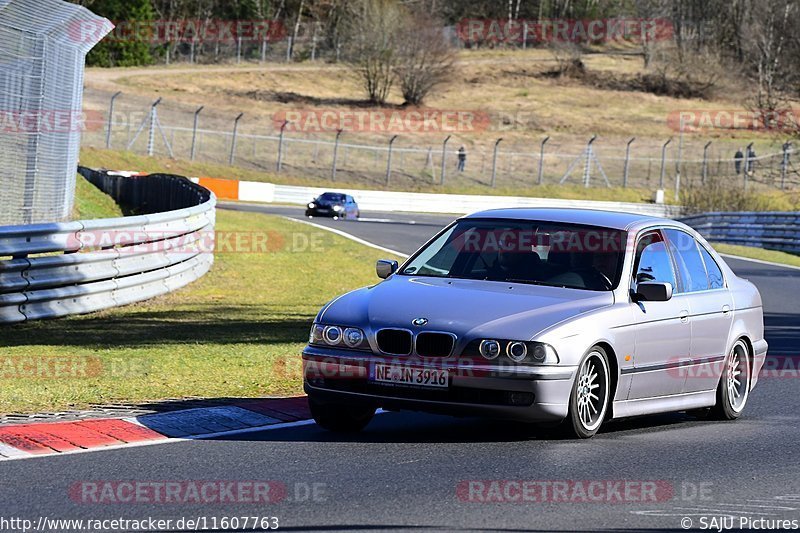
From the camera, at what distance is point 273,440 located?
8.34 m

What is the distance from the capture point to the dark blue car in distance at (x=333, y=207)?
43.1 metres

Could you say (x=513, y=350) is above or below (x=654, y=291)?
below

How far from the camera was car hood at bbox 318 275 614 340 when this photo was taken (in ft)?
27.0

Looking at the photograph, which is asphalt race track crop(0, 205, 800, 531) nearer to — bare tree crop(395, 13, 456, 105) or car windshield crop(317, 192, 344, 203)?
car windshield crop(317, 192, 344, 203)

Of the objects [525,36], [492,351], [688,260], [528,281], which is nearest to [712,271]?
[688,260]

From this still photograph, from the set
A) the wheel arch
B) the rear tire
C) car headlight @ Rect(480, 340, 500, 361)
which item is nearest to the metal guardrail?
the wheel arch

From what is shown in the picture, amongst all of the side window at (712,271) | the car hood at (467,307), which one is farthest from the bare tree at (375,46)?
the car hood at (467,307)

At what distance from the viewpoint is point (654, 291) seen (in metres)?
9.02

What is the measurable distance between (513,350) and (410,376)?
2.14 ft

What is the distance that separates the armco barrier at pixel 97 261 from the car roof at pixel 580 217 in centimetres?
616

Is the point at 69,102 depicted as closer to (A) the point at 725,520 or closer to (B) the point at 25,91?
(B) the point at 25,91

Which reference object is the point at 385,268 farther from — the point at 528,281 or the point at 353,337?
the point at 353,337

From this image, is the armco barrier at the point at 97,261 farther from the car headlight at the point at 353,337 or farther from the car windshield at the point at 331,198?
the car windshield at the point at 331,198

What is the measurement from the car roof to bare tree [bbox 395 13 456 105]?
224 feet
